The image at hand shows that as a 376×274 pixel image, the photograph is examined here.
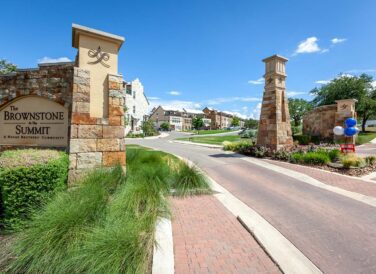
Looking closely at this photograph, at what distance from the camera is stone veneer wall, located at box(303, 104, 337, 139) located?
17.5m

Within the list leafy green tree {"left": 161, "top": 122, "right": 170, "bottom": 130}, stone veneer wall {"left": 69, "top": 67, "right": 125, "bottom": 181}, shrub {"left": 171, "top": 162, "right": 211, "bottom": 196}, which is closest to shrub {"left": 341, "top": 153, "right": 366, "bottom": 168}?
shrub {"left": 171, "top": 162, "right": 211, "bottom": 196}

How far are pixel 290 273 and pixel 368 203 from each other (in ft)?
14.0

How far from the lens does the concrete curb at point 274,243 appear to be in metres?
3.02

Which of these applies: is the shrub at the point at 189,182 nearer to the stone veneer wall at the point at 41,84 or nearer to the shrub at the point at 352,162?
the stone veneer wall at the point at 41,84

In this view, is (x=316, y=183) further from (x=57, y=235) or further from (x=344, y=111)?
(x=344, y=111)

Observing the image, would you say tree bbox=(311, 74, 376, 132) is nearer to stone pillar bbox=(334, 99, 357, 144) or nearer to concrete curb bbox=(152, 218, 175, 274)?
stone pillar bbox=(334, 99, 357, 144)

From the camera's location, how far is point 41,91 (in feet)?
18.7

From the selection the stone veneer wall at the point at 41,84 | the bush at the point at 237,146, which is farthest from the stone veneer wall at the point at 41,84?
the bush at the point at 237,146

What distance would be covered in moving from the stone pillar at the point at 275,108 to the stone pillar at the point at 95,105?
9.82m

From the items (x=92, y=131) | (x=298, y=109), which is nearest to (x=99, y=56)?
(x=92, y=131)

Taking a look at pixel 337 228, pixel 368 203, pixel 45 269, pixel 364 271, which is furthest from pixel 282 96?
pixel 45 269

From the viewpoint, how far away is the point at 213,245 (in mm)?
3541

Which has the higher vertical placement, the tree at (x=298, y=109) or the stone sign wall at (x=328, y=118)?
the tree at (x=298, y=109)

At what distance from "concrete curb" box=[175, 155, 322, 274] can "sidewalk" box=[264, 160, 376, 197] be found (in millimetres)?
4088
